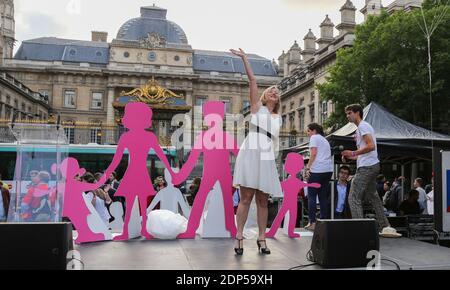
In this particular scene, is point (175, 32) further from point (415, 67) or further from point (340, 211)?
point (340, 211)

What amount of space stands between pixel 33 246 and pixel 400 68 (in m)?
23.9

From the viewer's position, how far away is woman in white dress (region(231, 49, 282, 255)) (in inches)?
209

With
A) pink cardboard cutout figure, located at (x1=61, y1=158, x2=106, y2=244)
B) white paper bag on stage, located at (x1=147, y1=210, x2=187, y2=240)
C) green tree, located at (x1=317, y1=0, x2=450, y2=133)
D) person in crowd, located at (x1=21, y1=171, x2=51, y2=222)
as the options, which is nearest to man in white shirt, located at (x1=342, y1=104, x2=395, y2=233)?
white paper bag on stage, located at (x1=147, y1=210, x2=187, y2=240)

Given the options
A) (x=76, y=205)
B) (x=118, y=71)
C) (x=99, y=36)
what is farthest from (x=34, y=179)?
Result: (x=99, y=36)

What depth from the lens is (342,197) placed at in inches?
361

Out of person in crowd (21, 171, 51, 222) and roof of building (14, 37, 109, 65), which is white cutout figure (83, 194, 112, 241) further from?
roof of building (14, 37, 109, 65)

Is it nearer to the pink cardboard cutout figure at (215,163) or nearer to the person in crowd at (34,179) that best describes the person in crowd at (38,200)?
the person in crowd at (34,179)

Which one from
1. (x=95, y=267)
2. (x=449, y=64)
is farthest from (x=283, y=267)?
(x=449, y=64)

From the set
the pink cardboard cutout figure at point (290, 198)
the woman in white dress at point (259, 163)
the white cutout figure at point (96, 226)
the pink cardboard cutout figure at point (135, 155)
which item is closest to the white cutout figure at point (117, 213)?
the pink cardboard cutout figure at point (135, 155)

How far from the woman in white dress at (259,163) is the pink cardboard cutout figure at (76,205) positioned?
7.12 feet

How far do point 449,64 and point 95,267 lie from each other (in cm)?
2294

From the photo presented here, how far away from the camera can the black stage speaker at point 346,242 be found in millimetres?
4359

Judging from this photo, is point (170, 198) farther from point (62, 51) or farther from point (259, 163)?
→ point (62, 51)

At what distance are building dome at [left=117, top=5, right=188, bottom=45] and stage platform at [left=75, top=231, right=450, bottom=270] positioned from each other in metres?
69.4
